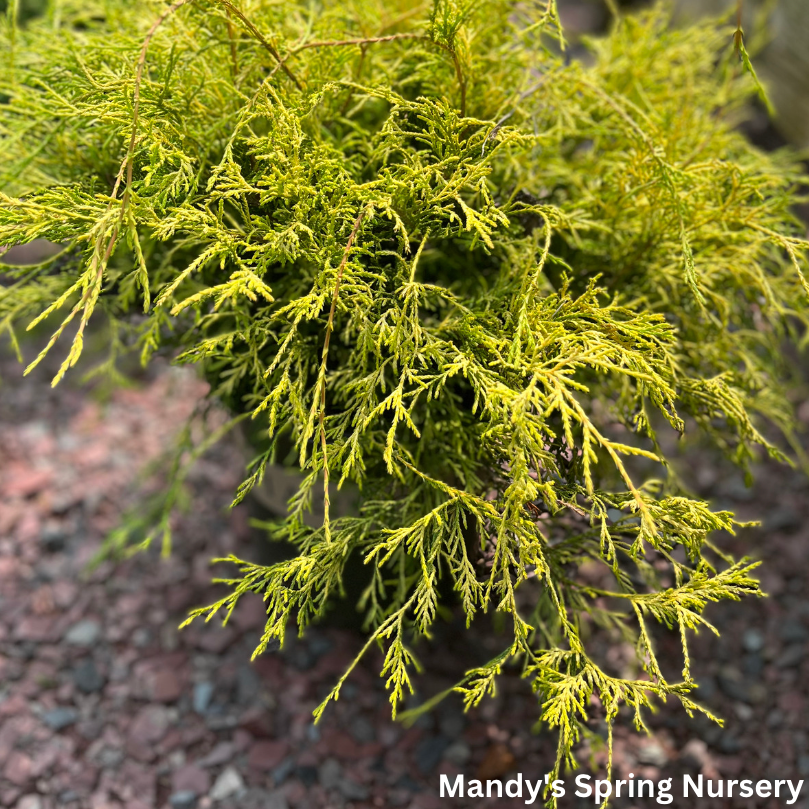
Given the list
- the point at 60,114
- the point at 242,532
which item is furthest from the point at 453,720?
the point at 60,114

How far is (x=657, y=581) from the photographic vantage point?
168cm

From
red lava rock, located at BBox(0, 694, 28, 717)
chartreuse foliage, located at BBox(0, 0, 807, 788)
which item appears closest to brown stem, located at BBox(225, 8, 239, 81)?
chartreuse foliage, located at BBox(0, 0, 807, 788)

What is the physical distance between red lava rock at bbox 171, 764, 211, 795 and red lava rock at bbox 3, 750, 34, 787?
1.34ft

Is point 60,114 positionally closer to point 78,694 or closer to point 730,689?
point 78,694

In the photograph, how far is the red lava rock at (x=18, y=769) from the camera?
1.98 m

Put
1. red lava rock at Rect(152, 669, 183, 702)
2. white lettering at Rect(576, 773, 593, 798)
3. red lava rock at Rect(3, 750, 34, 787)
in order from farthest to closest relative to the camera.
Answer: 1. red lava rock at Rect(152, 669, 183, 702)
2. red lava rock at Rect(3, 750, 34, 787)
3. white lettering at Rect(576, 773, 593, 798)

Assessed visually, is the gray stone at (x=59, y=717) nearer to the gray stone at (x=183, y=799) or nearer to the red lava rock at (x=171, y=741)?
the red lava rock at (x=171, y=741)

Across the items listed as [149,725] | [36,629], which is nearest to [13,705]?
[36,629]

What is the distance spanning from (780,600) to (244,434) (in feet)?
6.37

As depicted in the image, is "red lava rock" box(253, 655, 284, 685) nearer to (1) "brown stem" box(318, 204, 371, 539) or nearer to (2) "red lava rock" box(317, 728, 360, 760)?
(2) "red lava rock" box(317, 728, 360, 760)

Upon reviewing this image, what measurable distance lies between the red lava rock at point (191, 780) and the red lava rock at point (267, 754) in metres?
0.13

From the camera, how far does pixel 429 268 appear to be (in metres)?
1.77

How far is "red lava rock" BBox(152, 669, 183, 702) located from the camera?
2.19m

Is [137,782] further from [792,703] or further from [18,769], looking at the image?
[792,703]
